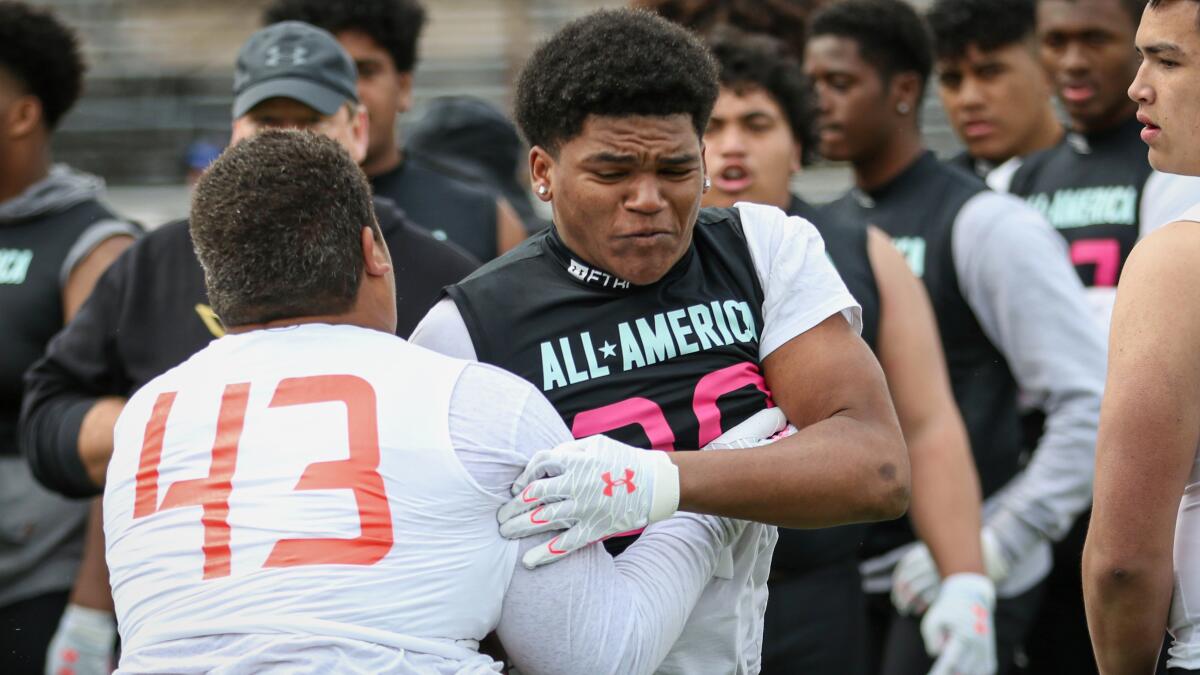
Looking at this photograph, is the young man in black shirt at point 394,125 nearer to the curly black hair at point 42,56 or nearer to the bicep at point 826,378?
the curly black hair at point 42,56

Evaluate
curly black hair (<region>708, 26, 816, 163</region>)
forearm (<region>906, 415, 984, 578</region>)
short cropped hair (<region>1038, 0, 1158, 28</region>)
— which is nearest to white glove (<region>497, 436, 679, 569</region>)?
forearm (<region>906, 415, 984, 578</region>)

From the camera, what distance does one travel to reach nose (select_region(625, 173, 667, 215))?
2682 millimetres

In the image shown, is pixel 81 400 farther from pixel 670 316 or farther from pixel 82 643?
pixel 670 316

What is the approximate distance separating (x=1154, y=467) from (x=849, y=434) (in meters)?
0.48

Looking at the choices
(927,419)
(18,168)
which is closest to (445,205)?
(18,168)

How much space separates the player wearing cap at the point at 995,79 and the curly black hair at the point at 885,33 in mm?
395

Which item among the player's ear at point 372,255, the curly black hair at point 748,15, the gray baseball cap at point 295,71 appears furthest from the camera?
the curly black hair at point 748,15

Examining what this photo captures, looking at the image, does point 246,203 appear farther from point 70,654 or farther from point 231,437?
point 70,654

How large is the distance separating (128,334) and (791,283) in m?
1.52

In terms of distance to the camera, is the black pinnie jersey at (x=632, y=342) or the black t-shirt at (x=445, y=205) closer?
the black pinnie jersey at (x=632, y=342)

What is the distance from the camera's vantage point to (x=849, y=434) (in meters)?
2.57

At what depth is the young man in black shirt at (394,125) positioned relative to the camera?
4.64 meters

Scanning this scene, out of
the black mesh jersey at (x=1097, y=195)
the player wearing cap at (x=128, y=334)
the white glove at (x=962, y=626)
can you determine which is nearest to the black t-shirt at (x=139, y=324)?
the player wearing cap at (x=128, y=334)

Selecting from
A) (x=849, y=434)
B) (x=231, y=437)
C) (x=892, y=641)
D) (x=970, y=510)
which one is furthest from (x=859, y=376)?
(x=892, y=641)
